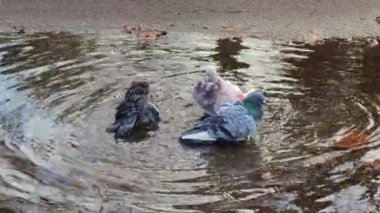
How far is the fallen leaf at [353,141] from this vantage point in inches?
253

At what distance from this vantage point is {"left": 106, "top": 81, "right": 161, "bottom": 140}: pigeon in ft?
22.3

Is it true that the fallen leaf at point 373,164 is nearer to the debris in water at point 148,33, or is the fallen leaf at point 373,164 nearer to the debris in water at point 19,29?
the debris in water at point 148,33

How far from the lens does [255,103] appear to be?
6660mm

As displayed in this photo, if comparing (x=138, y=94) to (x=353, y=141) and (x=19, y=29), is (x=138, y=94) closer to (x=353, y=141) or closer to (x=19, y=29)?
(x=353, y=141)

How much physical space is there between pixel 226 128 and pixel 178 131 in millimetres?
510

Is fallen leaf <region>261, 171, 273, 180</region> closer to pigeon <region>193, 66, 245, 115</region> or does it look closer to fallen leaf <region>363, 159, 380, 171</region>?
fallen leaf <region>363, 159, 380, 171</region>

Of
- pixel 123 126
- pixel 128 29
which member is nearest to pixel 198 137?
pixel 123 126

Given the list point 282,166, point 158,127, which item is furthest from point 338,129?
point 158,127

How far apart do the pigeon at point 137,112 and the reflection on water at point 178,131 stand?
0.11m

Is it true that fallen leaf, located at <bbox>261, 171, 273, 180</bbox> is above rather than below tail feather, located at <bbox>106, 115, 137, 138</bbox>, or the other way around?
below

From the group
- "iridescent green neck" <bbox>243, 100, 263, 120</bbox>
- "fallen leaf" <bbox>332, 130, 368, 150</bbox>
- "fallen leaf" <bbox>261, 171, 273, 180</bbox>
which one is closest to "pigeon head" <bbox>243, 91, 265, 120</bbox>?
"iridescent green neck" <bbox>243, 100, 263, 120</bbox>

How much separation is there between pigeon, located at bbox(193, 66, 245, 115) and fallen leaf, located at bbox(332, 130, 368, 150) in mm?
893

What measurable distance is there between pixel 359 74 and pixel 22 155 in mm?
3680

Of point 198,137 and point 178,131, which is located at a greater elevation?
point 178,131
